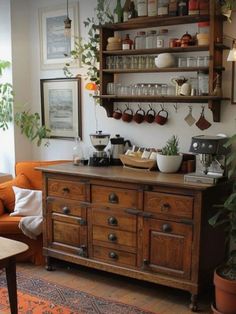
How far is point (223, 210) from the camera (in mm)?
3061

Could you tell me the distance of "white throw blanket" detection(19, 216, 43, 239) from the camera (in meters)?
3.79

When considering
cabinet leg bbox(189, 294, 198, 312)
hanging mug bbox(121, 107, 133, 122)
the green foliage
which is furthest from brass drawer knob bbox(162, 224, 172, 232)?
hanging mug bbox(121, 107, 133, 122)

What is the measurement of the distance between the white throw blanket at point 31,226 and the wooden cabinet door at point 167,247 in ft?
3.33

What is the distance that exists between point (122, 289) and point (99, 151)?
1.16m

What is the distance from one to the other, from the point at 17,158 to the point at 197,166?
2.04 meters

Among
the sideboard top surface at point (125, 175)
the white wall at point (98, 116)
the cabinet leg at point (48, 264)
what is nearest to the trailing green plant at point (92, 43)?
the white wall at point (98, 116)

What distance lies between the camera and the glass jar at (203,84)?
3.39m

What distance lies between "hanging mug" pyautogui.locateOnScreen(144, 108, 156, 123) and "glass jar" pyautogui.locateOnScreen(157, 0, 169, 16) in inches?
31.3

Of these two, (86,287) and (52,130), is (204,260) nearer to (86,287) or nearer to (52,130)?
(86,287)

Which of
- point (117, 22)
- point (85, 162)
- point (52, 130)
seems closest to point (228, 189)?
point (85, 162)

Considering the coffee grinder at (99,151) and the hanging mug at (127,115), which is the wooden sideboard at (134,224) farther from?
the hanging mug at (127,115)

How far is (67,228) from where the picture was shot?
12.1 feet

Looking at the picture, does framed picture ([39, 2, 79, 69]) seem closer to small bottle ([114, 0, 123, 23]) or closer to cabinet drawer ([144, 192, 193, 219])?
small bottle ([114, 0, 123, 23])

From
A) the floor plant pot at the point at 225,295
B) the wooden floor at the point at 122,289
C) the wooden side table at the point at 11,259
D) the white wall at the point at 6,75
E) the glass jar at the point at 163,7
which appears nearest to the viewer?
the wooden side table at the point at 11,259
